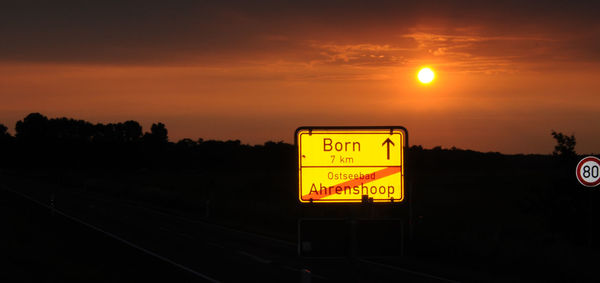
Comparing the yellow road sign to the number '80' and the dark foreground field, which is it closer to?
the dark foreground field

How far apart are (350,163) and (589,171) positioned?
1360 centimetres

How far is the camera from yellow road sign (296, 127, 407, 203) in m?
6.39

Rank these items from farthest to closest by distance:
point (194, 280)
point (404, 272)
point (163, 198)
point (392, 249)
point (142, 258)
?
point (163, 198) < point (142, 258) < point (404, 272) < point (194, 280) < point (392, 249)

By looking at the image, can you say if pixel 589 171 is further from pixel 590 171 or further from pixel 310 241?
pixel 310 241

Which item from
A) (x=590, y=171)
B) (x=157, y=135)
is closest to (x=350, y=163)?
(x=590, y=171)

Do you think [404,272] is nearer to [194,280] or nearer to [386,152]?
[194,280]

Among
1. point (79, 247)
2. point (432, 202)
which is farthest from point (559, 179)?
point (432, 202)

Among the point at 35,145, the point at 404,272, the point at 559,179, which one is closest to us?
the point at 404,272

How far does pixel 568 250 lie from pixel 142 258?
37.2 ft

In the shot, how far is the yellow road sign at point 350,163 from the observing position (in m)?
6.39

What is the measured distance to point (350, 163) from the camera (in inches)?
257

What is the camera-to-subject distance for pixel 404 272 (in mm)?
17234

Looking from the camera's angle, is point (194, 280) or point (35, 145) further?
point (35, 145)

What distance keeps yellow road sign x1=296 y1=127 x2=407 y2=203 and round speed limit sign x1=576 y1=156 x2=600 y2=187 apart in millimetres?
12776
